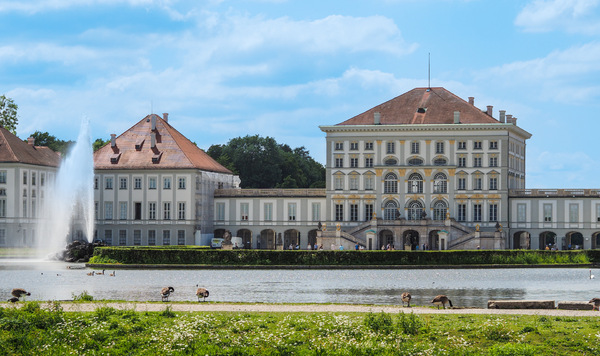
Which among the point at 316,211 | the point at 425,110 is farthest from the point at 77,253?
the point at 425,110

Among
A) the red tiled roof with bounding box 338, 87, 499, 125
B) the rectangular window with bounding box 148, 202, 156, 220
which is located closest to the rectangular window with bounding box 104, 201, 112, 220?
the rectangular window with bounding box 148, 202, 156, 220

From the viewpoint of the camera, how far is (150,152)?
93188mm

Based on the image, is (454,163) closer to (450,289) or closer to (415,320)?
(450,289)

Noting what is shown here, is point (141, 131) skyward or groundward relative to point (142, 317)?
skyward

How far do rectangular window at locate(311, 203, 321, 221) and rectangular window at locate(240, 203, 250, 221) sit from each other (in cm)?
573

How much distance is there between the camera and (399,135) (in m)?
89.5

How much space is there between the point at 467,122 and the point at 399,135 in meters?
5.70

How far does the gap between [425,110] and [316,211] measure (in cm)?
1263

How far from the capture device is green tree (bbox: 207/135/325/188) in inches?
4936

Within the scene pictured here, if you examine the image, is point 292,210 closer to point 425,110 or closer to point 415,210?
point 415,210

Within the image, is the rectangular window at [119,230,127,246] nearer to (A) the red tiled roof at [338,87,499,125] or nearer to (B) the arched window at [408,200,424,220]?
(A) the red tiled roof at [338,87,499,125]

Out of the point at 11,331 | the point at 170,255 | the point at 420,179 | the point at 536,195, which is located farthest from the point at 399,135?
the point at 11,331

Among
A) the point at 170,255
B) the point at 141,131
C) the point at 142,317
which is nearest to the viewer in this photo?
the point at 142,317

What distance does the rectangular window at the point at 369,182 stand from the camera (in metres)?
89.8
